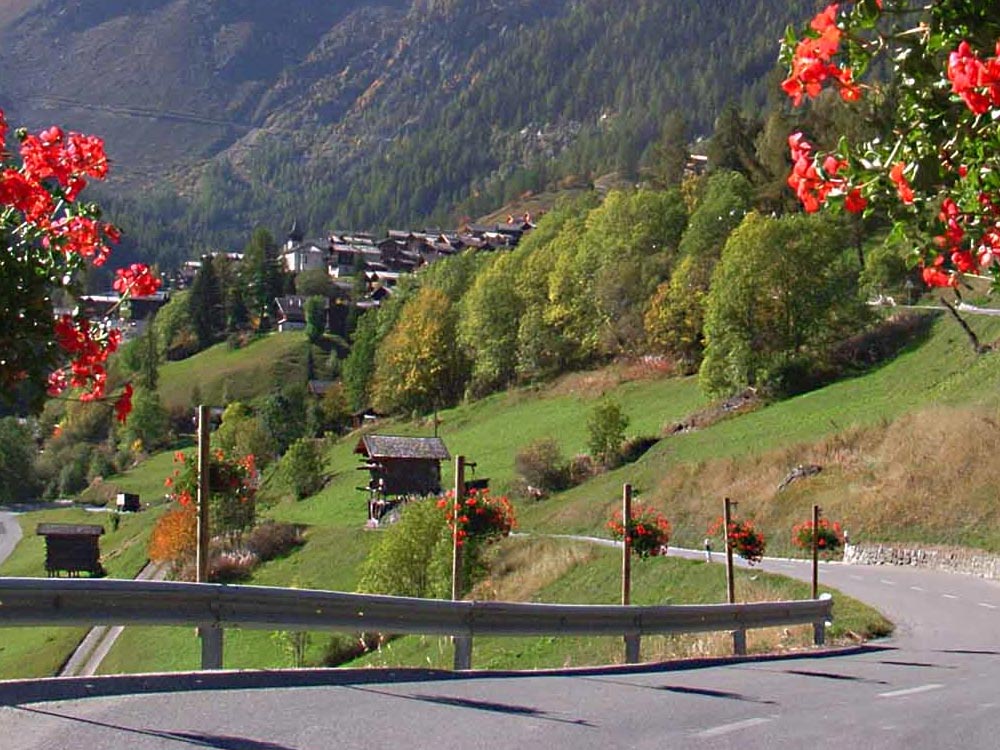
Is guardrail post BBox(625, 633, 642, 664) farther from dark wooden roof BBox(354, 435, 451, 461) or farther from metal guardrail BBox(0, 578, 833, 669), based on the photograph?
dark wooden roof BBox(354, 435, 451, 461)

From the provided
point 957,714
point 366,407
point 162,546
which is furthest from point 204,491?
point 366,407

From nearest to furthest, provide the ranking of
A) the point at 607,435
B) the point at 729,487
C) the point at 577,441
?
1. the point at 729,487
2. the point at 607,435
3. the point at 577,441

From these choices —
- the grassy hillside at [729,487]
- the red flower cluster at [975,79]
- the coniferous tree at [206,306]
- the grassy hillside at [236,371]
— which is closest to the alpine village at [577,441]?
the red flower cluster at [975,79]

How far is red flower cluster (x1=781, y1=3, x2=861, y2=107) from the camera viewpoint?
5734 millimetres

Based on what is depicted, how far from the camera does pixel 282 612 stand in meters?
12.6

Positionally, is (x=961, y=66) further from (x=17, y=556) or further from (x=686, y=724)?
(x=17, y=556)

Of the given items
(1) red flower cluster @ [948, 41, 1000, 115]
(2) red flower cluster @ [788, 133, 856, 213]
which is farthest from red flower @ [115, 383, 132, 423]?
(1) red flower cluster @ [948, 41, 1000, 115]

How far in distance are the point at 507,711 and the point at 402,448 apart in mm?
63138

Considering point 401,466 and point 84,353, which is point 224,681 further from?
point 401,466

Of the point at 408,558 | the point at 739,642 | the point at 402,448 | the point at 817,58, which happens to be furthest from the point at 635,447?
the point at 817,58

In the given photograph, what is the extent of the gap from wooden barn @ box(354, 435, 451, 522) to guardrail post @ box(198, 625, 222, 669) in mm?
57261

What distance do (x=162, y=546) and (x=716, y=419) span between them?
27304mm

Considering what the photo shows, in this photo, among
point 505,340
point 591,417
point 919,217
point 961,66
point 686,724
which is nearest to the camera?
point 961,66

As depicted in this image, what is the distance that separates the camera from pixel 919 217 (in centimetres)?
646
